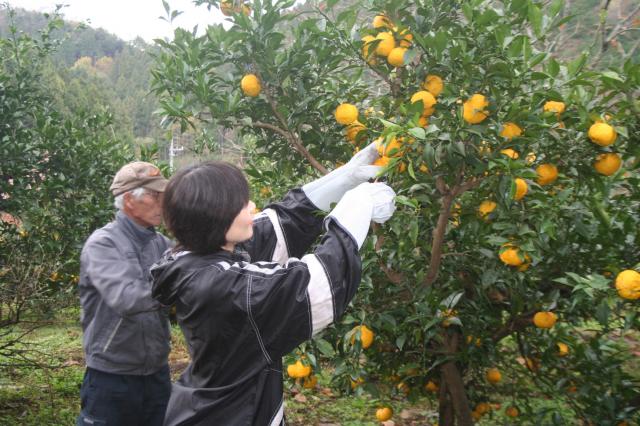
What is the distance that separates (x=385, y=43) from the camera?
1688mm

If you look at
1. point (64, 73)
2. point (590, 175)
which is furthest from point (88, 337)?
point (64, 73)

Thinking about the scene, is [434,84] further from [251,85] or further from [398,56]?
[251,85]

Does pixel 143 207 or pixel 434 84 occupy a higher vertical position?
pixel 434 84

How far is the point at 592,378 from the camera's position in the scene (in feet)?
6.56

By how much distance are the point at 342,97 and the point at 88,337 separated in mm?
1224

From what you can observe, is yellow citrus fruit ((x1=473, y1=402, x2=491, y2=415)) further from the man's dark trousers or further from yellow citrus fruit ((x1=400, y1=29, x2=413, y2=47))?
yellow citrus fruit ((x1=400, y1=29, x2=413, y2=47))

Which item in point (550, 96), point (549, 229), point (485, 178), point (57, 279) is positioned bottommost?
point (57, 279)

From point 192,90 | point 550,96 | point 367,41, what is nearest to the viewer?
point 550,96

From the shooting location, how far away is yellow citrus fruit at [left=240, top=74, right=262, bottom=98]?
6.06 ft

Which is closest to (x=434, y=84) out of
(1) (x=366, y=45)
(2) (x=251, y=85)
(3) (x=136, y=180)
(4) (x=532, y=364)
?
(1) (x=366, y=45)

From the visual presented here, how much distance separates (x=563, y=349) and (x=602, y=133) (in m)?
1.14

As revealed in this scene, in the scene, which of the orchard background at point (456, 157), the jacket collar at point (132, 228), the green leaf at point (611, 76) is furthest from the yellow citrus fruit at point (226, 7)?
the green leaf at point (611, 76)

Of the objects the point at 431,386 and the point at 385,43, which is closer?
the point at 385,43

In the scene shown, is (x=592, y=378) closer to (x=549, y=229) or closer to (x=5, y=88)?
(x=549, y=229)
